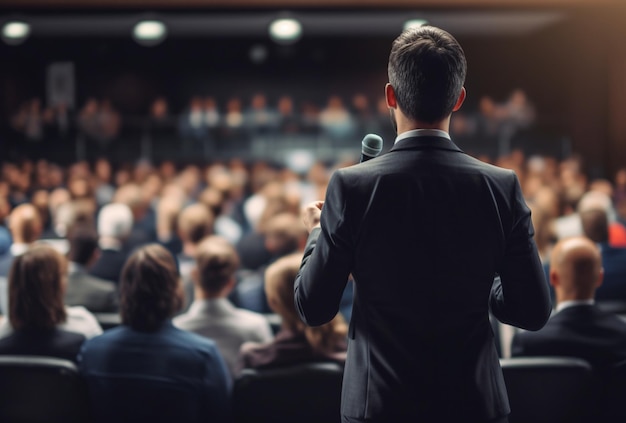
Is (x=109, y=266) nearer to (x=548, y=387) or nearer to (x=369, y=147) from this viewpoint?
(x=548, y=387)

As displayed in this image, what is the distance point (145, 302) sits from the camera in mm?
2551

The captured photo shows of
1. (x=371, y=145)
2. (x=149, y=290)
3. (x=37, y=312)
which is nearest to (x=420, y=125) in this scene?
(x=371, y=145)

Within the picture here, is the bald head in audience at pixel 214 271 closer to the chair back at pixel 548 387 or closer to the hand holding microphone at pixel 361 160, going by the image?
the chair back at pixel 548 387

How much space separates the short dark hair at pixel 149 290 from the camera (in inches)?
100

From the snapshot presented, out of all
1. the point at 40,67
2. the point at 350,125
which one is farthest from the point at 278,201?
the point at 40,67

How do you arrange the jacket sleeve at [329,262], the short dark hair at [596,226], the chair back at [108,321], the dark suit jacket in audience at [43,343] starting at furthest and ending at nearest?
the short dark hair at [596,226] → the chair back at [108,321] → the dark suit jacket in audience at [43,343] → the jacket sleeve at [329,262]

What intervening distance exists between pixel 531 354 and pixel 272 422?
0.99 metres

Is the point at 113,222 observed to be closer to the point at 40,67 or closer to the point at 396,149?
the point at 396,149

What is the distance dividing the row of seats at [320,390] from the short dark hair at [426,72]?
122 cm

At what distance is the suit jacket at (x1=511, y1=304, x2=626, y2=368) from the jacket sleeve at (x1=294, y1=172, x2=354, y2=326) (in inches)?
59.4

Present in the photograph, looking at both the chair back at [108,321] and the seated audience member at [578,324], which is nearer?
the seated audience member at [578,324]

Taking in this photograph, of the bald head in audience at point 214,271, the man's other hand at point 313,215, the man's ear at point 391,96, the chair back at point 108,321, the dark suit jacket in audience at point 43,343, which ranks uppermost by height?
the man's ear at point 391,96

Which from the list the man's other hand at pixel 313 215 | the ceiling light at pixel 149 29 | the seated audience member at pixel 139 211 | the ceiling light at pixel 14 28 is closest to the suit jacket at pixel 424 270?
the man's other hand at pixel 313 215

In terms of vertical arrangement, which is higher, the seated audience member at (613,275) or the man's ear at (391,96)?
the man's ear at (391,96)
